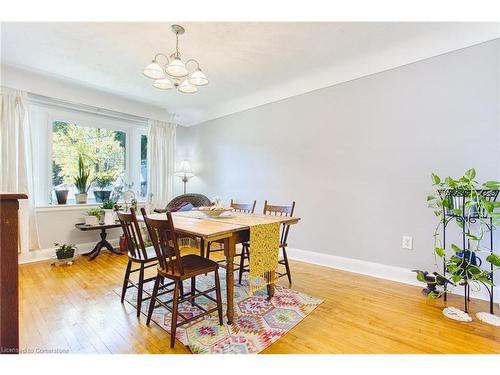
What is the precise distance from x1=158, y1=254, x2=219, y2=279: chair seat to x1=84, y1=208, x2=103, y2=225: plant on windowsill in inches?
92.5

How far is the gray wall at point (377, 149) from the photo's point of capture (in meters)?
2.26

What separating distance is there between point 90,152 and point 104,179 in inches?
18.2

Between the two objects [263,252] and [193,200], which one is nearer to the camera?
[263,252]

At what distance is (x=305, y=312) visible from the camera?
2000mm

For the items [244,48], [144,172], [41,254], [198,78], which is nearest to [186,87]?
[198,78]

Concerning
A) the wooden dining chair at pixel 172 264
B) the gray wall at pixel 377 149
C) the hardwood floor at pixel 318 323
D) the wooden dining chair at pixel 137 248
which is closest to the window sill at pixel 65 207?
the hardwood floor at pixel 318 323

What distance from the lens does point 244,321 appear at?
1.88m

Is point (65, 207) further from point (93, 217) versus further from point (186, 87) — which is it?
point (186, 87)

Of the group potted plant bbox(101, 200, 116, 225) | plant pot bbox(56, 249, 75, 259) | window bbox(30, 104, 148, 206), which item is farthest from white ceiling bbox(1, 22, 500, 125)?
plant pot bbox(56, 249, 75, 259)

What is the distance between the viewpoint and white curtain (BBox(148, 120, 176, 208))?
4445mm

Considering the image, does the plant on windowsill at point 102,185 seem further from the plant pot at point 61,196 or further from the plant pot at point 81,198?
the plant pot at point 61,196

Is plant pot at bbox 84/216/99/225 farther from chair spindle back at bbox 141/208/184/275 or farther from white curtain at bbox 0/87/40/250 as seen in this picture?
chair spindle back at bbox 141/208/184/275
